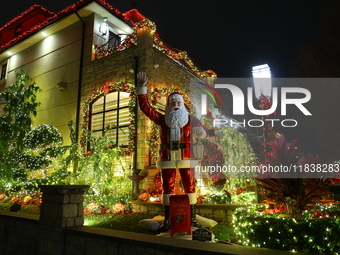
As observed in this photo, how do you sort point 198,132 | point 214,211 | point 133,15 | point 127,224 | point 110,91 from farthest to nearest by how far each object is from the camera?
1. point 133,15
2. point 110,91
3. point 214,211
4. point 127,224
5. point 198,132

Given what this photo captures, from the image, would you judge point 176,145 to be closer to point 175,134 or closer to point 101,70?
point 175,134

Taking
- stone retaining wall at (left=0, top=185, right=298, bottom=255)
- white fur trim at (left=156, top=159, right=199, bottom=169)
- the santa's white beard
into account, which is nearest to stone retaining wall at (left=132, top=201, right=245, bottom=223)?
stone retaining wall at (left=0, top=185, right=298, bottom=255)

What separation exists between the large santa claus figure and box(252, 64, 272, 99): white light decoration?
15.3 meters

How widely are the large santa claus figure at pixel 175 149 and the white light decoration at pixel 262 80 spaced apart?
1532 cm

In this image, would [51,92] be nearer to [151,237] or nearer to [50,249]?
[50,249]

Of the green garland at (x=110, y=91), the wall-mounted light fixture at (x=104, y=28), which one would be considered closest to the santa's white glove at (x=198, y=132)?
the green garland at (x=110, y=91)

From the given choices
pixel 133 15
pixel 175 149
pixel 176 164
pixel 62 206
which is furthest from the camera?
pixel 133 15

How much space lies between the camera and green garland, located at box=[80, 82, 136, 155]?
8.96m

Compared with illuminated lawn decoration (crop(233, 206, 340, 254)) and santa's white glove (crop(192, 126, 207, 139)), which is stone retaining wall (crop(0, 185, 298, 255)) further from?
santa's white glove (crop(192, 126, 207, 139))

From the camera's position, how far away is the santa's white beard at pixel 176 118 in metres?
5.30

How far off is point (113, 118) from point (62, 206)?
6585 mm

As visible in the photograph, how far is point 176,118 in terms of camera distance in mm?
5309

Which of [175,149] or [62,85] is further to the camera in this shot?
[62,85]

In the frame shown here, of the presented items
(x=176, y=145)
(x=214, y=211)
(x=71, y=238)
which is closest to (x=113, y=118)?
(x=176, y=145)
